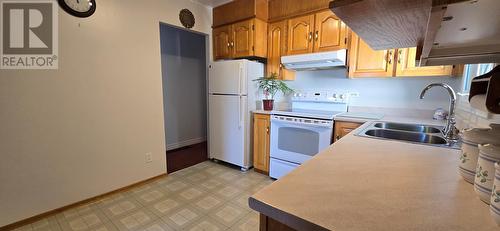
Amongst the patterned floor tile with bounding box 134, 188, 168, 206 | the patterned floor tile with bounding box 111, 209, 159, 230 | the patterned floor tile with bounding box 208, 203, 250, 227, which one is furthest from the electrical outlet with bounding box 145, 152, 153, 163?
the patterned floor tile with bounding box 208, 203, 250, 227

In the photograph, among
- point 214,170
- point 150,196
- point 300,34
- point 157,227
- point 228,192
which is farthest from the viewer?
point 214,170

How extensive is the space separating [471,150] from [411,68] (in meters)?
1.69

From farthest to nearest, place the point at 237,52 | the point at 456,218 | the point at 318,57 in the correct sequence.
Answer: the point at 237,52 < the point at 318,57 < the point at 456,218

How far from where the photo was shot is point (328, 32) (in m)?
2.39

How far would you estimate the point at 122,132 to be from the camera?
7.63 ft

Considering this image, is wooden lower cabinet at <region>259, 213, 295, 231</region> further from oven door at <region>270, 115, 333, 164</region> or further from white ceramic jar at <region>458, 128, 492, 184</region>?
oven door at <region>270, 115, 333, 164</region>

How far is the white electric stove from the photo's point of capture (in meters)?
2.25

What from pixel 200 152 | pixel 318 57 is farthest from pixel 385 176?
pixel 200 152

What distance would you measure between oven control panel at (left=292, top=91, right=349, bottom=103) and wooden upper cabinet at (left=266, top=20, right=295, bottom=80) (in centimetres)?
28

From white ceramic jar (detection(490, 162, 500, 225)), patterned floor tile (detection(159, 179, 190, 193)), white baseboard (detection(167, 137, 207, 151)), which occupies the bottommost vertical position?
patterned floor tile (detection(159, 179, 190, 193))

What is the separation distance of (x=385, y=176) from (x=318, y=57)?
181cm

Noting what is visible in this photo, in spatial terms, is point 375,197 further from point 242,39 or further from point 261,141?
point 242,39

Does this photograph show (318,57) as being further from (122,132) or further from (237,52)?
(122,132)

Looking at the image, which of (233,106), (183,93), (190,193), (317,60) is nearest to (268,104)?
(233,106)
